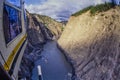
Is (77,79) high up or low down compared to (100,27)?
down

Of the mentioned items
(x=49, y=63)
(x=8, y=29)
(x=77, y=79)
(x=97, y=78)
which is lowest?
(x=49, y=63)

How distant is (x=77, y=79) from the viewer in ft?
78.4

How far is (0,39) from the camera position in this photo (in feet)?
17.0

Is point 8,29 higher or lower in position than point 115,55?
higher

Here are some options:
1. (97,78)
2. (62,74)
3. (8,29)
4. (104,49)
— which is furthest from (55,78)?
(8,29)

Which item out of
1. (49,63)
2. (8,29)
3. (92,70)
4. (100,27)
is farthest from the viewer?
(49,63)

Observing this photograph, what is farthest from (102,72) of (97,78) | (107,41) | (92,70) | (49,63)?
(49,63)

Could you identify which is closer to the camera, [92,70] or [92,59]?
[92,70]

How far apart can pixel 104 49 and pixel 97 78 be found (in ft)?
12.1

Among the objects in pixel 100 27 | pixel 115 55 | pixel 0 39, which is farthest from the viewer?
pixel 100 27

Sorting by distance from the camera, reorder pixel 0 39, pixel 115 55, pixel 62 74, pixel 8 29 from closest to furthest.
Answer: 1. pixel 0 39
2. pixel 8 29
3. pixel 115 55
4. pixel 62 74

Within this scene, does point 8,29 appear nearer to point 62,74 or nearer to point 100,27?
point 100,27

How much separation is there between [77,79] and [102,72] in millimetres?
4918

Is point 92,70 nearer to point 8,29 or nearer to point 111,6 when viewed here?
point 111,6
